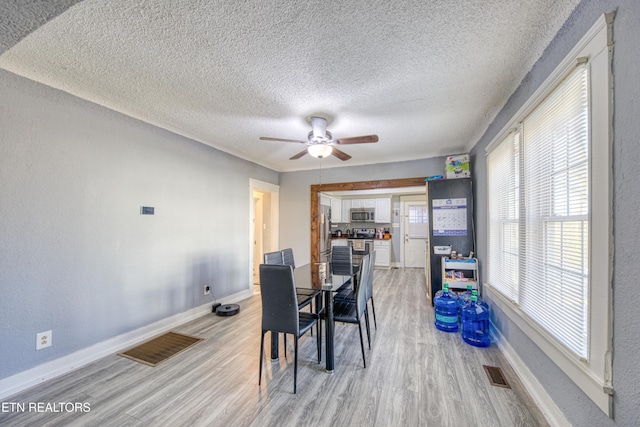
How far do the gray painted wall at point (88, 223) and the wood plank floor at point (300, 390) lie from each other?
0.49 m

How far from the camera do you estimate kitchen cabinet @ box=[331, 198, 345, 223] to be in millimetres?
7168

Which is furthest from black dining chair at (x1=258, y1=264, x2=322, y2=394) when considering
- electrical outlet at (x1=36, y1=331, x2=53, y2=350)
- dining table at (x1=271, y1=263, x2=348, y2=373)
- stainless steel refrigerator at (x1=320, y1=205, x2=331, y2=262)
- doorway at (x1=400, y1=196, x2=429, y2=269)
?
doorway at (x1=400, y1=196, x2=429, y2=269)

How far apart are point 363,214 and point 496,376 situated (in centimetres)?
557

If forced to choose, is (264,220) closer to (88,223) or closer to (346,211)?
(346,211)

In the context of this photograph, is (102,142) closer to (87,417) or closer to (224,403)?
(87,417)

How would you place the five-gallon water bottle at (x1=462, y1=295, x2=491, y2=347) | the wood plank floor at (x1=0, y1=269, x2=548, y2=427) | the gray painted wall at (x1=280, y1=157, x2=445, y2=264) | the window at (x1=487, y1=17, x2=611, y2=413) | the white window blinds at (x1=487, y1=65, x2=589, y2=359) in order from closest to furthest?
the window at (x1=487, y1=17, x2=611, y2=413), the white window blinds at (x1=487, y1=65, x2=589, y2=359), the wood plank floor at (x1=0, y1=269, x2=548, y2=427), the five-gallon water bottle at (x1=462, y1=295, x2=491, y2=347), the gray painted wall at (x1=280, y1=157, x2=445, y2=264)

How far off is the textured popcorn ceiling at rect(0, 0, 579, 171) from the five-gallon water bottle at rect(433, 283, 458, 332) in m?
2.15

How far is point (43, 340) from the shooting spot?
6.92 feet

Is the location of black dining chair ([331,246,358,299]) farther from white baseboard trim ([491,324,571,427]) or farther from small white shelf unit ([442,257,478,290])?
white baseboard trim ([491,324,571,427])

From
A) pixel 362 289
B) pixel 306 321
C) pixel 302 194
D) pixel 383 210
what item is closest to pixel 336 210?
pixel 383 210

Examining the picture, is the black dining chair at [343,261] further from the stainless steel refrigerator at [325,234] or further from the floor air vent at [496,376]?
the stainless steel refrigerator at [325,234]

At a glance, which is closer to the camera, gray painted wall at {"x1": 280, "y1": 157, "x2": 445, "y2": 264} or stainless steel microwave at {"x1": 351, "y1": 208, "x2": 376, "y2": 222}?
gray painted wall at {"x1": 280, "y1": 157, "x2": 445, "y2": 264}

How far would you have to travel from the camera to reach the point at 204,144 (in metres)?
3.68

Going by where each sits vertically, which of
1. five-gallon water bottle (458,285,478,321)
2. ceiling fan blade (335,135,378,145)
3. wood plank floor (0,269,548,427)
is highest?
ceiling fan blade (335,135,378,145)
